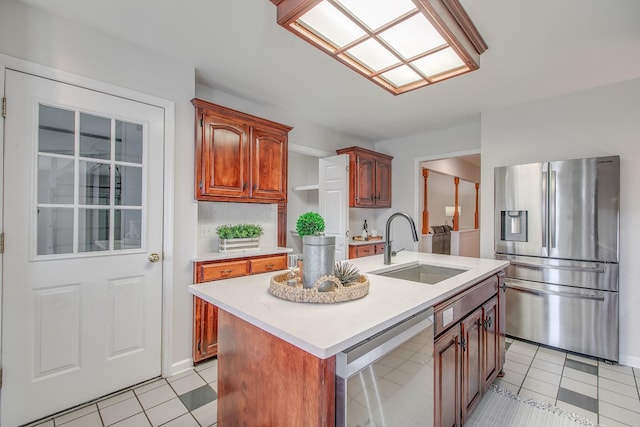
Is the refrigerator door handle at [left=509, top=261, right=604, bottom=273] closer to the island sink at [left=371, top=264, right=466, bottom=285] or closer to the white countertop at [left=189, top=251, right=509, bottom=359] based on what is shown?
the island sink at [left=371, top=264, right=466, bottom=285]

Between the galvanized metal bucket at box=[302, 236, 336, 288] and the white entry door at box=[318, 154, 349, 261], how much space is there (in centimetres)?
254

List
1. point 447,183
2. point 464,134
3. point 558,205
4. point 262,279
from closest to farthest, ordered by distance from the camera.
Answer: point 262,279 < point 558,205 < point 464,134 < point 447,183

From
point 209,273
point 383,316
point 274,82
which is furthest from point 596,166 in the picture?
point 209,273

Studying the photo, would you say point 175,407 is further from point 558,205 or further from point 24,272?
point 558,205

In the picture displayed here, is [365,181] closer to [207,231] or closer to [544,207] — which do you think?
[544,207]

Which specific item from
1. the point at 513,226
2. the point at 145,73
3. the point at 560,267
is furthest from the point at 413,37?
the point at 560,267

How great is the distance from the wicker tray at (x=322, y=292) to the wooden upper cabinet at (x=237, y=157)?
154 centimetres

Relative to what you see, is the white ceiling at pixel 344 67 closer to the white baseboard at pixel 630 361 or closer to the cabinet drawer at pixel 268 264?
the cabinet drawer at pixel 268 264

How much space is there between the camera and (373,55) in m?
1.95

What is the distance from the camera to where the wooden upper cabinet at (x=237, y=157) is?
252 centimetres

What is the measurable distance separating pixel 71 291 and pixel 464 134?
4487 millimetres

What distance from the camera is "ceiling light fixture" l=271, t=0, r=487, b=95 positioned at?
5.01ft

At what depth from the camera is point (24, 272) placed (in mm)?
1793

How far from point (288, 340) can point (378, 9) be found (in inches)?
63.6
